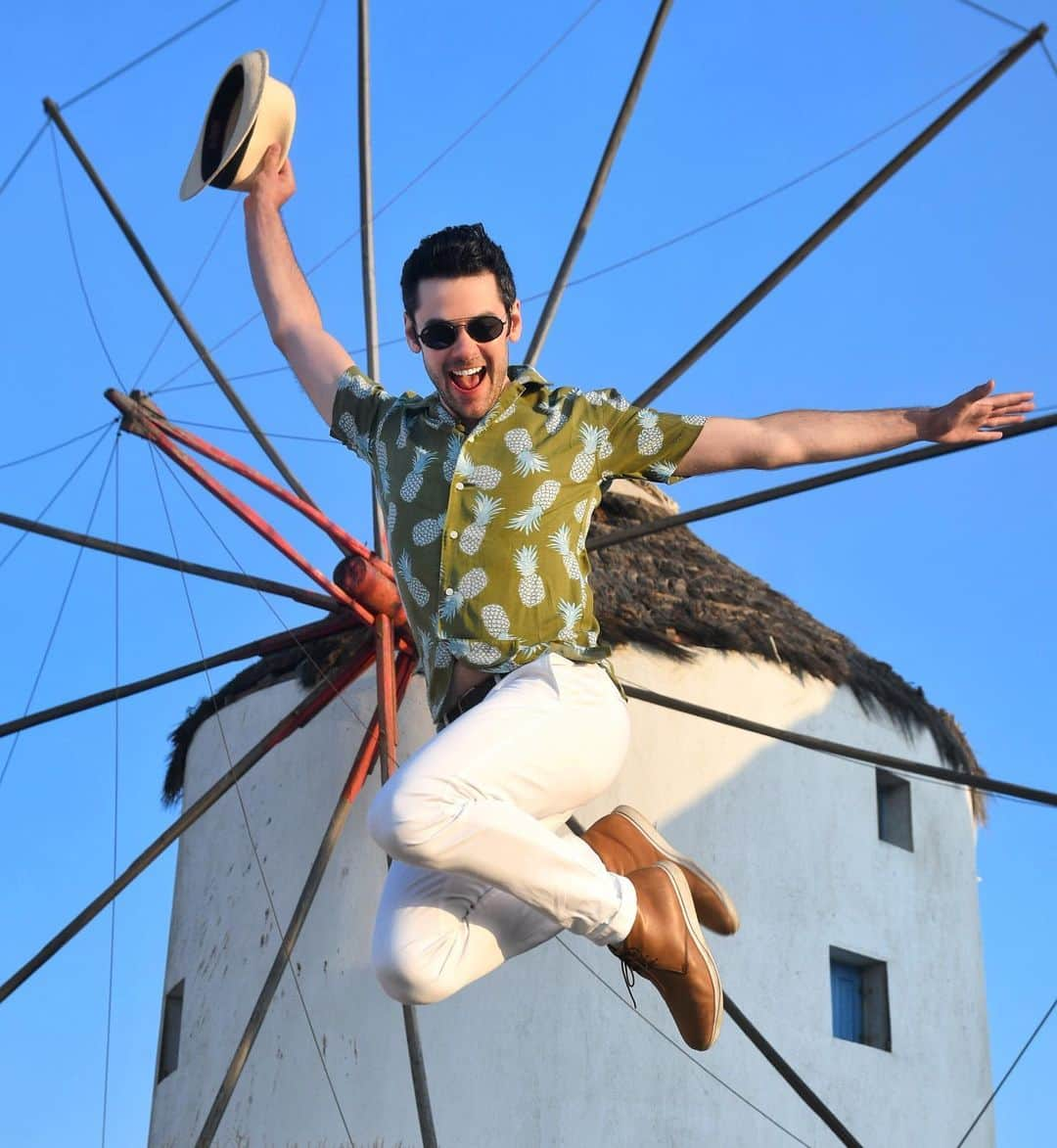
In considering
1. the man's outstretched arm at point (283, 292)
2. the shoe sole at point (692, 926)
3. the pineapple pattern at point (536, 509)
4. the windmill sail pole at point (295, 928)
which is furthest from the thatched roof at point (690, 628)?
the pineapple pattern at point (536, 509)

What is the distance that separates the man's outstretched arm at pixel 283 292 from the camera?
18.4 feet

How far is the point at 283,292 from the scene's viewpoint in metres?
5.72

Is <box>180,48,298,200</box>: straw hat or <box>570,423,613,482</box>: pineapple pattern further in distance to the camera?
<box>180,48,298,200</box>: straw hat

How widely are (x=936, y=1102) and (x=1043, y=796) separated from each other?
21.8ft

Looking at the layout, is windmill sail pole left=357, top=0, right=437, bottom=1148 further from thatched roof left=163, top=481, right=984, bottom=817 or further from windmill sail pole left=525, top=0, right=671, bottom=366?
thatched roof left=163, top=481, right=984, bottom=817

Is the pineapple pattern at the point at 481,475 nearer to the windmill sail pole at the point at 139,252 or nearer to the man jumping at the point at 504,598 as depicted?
the man jumping at the point at 504,598

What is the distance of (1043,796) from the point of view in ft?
27.3

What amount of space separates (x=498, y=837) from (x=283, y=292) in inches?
70.5

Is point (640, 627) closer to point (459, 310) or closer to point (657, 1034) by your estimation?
point (657, 1034)

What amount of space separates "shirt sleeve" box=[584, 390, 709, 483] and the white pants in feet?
1.91

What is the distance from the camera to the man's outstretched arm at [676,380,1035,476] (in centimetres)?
541

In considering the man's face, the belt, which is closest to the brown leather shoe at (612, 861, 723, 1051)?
the belt

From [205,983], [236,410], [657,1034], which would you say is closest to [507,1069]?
[657,1034]

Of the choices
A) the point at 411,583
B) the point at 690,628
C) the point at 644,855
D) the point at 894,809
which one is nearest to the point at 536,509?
the point at 411,583
